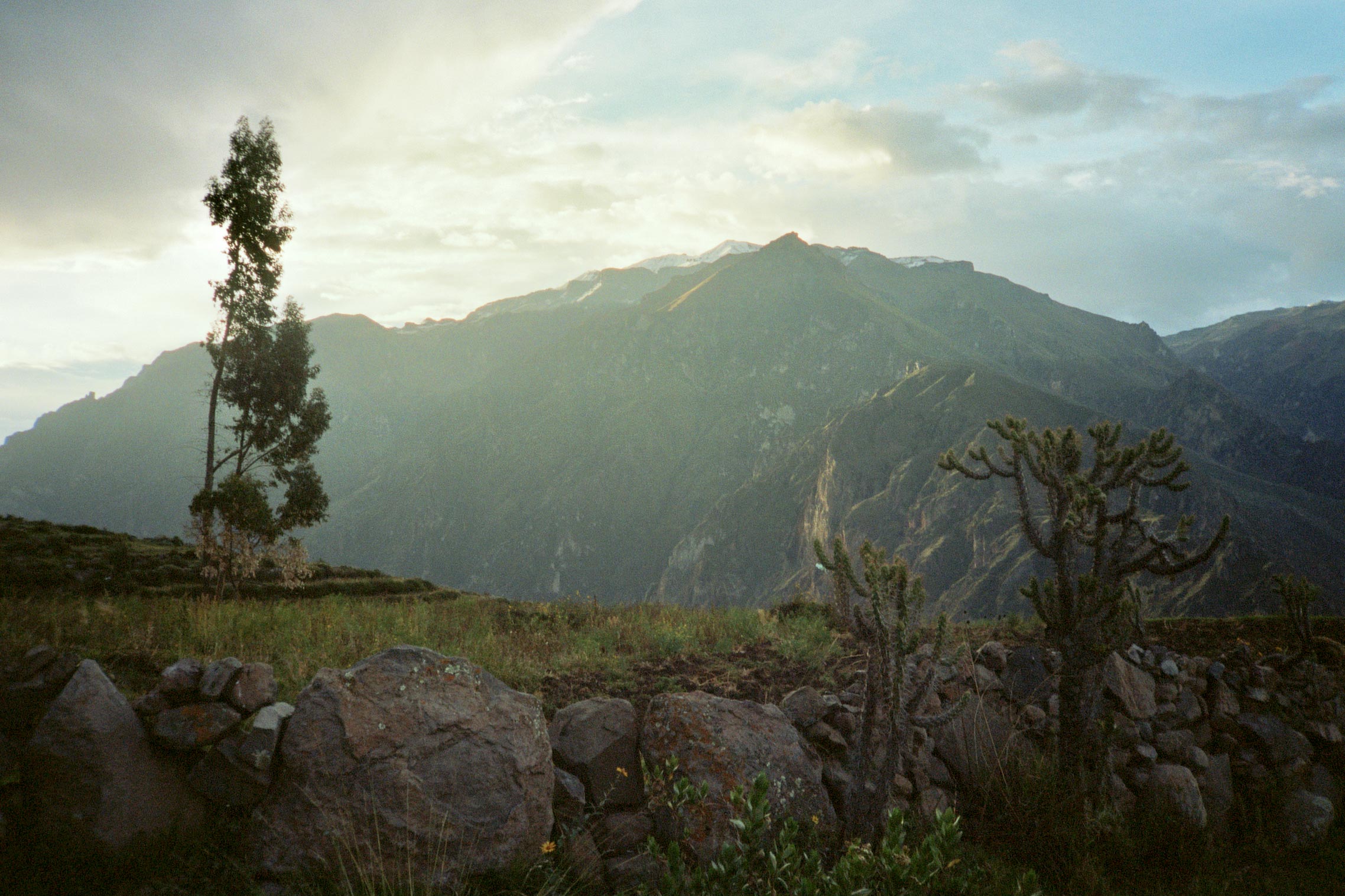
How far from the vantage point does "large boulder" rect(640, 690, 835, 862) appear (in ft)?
19.9

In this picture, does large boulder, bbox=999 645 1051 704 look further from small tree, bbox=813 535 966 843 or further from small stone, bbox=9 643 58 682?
small stone, bbox=9 643 58 682

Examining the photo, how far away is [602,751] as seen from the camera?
639 centimetres

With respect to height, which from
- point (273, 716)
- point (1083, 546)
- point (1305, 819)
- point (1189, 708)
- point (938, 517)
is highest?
point (1083, 546)

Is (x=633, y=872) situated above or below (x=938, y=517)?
above

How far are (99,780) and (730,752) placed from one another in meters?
5.04

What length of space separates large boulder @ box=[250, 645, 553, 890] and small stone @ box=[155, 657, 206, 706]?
0.99m

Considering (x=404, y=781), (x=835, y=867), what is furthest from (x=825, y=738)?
(x=835, y=867)

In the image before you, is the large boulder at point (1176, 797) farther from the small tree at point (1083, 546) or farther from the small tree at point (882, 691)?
the small tree at point (882, 691)

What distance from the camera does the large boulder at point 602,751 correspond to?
6277 millimetres

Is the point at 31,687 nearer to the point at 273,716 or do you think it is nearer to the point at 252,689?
the point at 252,689

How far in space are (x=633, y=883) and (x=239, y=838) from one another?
3.03 metres

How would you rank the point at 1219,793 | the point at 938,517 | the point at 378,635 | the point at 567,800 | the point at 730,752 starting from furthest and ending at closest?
the point at 938,517 < the point at 378,635 < the point at 1219,793 < the point at 730,752 < the point at 567,800

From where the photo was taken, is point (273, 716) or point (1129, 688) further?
point (1129, 688)

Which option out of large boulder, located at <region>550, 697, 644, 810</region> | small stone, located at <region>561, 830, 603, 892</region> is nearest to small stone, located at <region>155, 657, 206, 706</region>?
large boulder, located at <region>550, 697, 644, 810</region>
